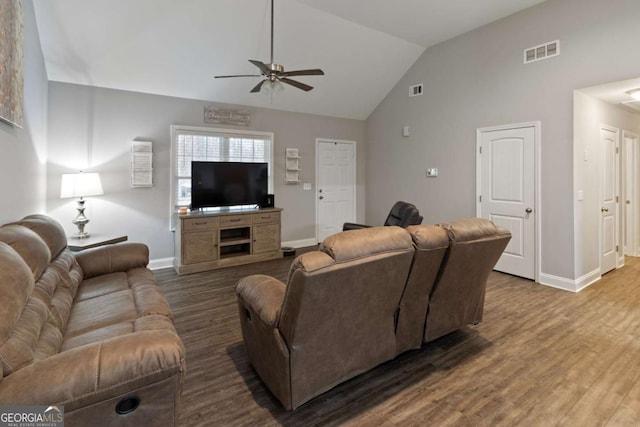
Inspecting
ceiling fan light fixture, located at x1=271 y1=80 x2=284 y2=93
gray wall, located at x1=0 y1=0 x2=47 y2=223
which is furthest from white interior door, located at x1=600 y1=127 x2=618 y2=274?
gray wall, located at x1=0 y1=0 x2=47 y2=223

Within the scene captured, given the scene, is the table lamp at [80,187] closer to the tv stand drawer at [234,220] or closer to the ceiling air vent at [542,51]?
the tv stand drawer at [234,220]

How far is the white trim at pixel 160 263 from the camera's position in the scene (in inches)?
185

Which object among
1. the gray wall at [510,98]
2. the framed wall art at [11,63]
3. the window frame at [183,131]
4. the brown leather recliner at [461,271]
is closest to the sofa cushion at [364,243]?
the brown leather recliner at [461,271]

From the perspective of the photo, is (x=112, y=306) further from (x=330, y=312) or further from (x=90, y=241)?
(x=90, y=241)

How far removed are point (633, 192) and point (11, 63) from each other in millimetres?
8003

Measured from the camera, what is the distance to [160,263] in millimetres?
4770

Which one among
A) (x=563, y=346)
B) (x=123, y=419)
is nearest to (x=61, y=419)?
(x=123, y=419)

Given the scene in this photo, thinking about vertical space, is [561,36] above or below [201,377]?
above

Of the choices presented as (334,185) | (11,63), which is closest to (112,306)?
(11,63)

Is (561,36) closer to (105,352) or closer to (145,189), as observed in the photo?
(105,352)

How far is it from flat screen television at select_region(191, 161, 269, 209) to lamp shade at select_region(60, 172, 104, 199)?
125 centimetres

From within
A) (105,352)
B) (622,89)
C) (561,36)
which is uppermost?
(561,36)

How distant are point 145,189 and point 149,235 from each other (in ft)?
2.25

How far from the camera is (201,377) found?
7.04ft
